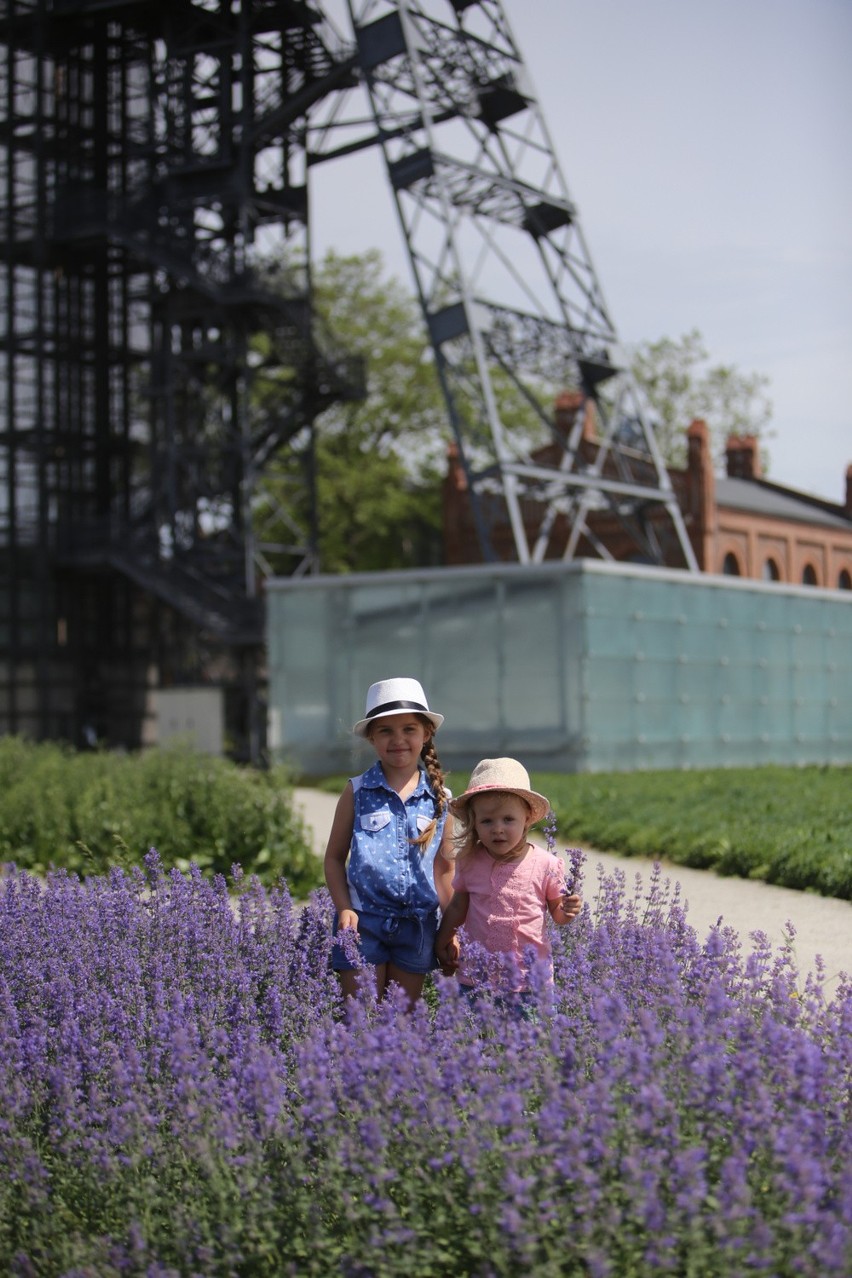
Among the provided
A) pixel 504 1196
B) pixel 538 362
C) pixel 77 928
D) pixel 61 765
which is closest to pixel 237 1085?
pixel 504 1196

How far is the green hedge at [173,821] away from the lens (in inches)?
468

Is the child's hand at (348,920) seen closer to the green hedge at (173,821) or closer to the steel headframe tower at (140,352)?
the green hedge at (173,821)

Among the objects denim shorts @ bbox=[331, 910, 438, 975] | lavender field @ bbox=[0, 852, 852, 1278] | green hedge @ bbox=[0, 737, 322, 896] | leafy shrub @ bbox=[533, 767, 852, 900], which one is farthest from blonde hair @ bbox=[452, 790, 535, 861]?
green hedge @ bbox=[0, 737, 322, 896]

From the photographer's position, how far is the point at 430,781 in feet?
18.6

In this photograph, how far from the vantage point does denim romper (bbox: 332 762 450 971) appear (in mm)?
5461

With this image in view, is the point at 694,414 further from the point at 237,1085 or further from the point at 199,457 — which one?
the point at 237,1085

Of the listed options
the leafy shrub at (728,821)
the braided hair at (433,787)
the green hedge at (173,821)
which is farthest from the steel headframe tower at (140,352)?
the braided hair at (433,787)

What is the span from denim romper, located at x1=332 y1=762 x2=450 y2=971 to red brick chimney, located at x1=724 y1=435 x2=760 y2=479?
155ft

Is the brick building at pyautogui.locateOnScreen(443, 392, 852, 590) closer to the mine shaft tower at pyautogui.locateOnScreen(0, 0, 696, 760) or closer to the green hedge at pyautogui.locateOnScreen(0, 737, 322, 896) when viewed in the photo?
the mine shaft tower at pyautogui.locateOnScreen(0, 0, 696, 760)

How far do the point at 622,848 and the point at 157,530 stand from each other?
69.1 feet

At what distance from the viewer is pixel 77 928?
6.21 metres

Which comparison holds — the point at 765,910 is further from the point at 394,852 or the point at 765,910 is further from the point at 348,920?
the point at 348,920

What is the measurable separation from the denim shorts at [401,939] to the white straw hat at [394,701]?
0.70 meters

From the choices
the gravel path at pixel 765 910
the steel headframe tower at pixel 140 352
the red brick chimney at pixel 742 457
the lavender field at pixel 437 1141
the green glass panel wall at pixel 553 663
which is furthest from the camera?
the red brick chimney at pixel 742 457
